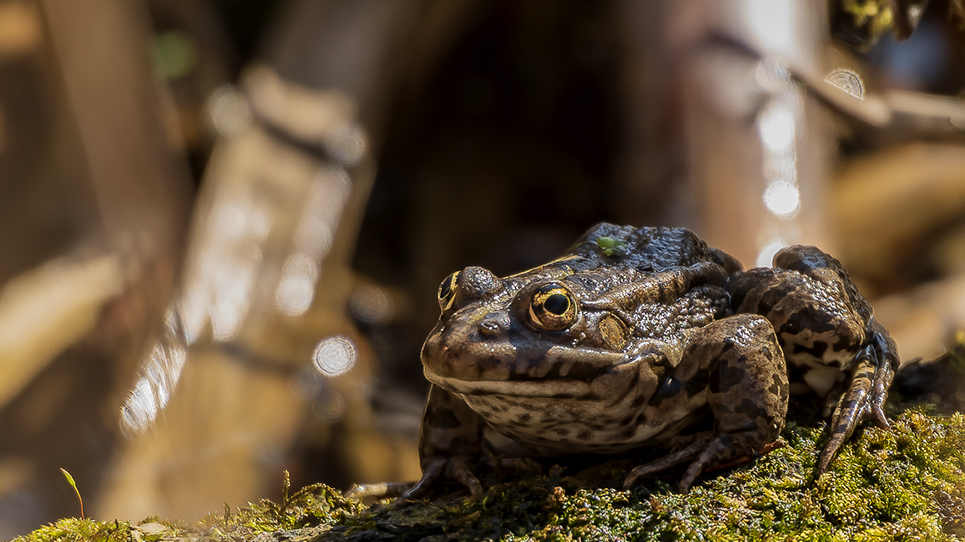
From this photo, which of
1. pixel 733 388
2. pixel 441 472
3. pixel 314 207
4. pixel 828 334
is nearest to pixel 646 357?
pixel 733 388

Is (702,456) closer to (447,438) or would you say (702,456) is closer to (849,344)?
(849,344)

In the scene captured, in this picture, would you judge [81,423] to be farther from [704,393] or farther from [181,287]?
[704,393]

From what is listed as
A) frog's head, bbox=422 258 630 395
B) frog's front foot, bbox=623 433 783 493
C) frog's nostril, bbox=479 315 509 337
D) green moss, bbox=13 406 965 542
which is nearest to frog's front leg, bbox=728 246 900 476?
green moss, bbox=13 406 965 542

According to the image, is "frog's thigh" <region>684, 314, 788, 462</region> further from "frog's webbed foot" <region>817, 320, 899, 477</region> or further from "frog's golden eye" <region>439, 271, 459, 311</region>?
"frog's golden eye" <region>439, 271, 459, 311</region>

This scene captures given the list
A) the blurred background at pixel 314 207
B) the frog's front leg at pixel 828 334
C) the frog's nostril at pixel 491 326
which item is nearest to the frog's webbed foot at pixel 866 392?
the frog's front leg at pixel 828 334

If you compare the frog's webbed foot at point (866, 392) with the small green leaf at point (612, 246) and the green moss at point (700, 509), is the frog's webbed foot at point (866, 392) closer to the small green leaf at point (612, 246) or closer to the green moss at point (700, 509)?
the green moss at point (700, 509)

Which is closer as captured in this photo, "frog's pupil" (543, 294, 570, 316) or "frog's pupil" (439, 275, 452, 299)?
"frog's pupil" (543, 294, 570, 316)
